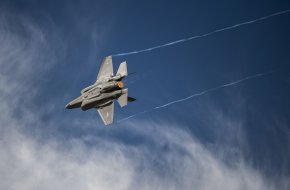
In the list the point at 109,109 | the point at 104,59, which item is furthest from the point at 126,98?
the point at 104,59

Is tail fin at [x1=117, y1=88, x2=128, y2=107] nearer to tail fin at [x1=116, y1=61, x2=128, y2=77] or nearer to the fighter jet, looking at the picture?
the fighter jet

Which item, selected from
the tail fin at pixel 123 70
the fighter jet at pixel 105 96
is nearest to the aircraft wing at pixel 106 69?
the fighter jet at pixel 105 96

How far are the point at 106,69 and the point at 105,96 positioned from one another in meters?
5.50

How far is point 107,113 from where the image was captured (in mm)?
60031

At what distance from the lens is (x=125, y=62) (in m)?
61.7

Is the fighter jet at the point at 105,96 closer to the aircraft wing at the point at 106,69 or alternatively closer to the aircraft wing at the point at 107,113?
the aircraft wing at the point at 107,113

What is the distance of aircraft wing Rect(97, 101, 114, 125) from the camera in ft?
195

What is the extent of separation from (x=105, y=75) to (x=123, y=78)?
387 cm

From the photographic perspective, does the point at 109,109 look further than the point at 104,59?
No

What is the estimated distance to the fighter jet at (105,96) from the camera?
5981 centimetres

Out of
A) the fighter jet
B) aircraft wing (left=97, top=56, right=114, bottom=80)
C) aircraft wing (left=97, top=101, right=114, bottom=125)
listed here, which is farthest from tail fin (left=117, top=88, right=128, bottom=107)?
aircraft wing (left=97, top=56, right=114, bottom=80)

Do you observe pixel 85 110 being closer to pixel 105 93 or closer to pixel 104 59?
pixel 105 93

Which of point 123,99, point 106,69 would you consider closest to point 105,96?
point 123,99

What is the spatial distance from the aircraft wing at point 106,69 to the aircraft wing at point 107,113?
4805 millimetres
